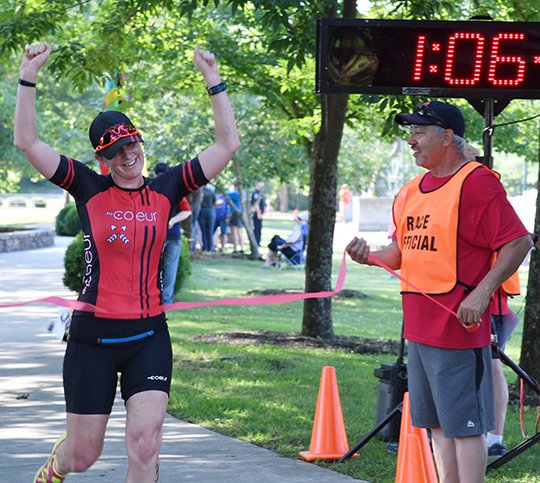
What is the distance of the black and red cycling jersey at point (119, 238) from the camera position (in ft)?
17.1

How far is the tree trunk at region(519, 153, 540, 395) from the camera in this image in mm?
9609

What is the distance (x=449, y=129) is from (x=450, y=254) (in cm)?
60

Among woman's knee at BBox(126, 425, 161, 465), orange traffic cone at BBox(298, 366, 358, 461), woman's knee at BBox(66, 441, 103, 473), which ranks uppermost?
woman's knee at BBox(126, 425, 161, 465)

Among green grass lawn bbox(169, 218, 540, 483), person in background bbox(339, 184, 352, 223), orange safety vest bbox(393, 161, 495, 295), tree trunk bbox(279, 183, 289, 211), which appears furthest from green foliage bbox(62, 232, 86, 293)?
tree trunk bbox(279, 183, 289, 211)

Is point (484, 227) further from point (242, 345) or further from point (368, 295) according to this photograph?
point (368, 295)

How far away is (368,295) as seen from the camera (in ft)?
70.9

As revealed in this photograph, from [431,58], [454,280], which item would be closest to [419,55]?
[431,58]

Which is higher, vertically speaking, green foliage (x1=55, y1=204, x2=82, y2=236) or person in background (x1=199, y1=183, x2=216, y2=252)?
person in background (x1=199, y1=183, x2=216, y2=252)

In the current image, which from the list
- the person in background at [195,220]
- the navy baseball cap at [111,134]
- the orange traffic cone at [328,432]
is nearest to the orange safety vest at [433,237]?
the navy baseball cap at [111,134]

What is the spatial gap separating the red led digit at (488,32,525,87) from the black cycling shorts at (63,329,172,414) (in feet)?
10.8

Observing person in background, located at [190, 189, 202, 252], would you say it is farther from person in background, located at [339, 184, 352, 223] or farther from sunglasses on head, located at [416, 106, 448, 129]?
person in background, located at [339, 184, 352, 223]

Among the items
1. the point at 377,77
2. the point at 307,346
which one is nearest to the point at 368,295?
the point at 307,346

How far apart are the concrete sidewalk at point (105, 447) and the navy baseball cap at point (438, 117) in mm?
2348

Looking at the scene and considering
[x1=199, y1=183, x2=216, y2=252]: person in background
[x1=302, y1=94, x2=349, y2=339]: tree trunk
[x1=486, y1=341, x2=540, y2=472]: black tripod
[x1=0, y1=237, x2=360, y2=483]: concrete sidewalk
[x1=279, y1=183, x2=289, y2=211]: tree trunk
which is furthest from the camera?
[x1=279, y1=183, x2=289, y2=211]: tree trunk
